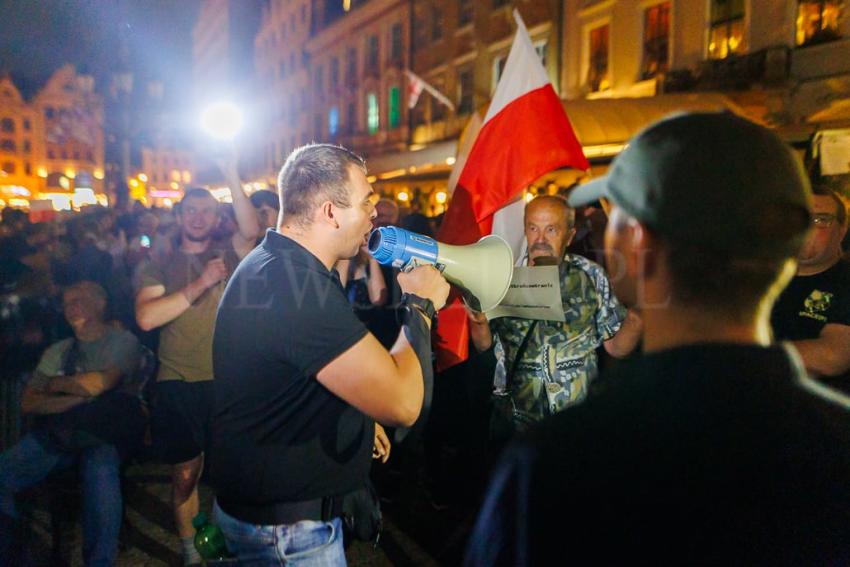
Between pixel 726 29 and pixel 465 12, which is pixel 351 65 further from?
pixel 726 29

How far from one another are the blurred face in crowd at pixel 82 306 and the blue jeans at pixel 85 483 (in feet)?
2.36

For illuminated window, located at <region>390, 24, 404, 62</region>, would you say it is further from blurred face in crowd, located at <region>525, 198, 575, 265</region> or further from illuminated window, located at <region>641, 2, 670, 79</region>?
blurred face in crowd, located at <region>525, 198, 575, 265</region>

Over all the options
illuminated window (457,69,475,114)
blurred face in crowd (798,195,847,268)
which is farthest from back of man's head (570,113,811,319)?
illuminated window (457,69,475,114)

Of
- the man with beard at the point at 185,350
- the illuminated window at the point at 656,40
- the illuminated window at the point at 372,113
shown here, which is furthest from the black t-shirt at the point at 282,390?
the illuminated window at the point at 372,113

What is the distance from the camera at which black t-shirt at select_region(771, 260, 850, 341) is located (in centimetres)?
295

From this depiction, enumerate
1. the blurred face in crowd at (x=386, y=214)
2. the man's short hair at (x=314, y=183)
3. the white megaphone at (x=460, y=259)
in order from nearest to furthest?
the man's short hair at (x=314, y=183) < the white megaphone at (x=460, y=259) < the blurred face in crowd at (x=386, y=214)

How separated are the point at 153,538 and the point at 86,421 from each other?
1195mm

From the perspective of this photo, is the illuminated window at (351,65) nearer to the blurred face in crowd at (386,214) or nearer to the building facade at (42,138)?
the blurred face in crowd at (386,214)

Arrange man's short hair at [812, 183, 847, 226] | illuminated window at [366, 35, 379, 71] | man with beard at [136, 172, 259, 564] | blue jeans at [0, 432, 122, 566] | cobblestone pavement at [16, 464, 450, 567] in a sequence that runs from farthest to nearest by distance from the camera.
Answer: illuminated window at [366, 35, 379, 71] < cobblestone pavement at [16, 464, 450, 567] < man with beard at [136, 172, 259, 564] < blue jeans at [0, 432, 122, 566] < man's short hair at [812, 183, 847, 226]

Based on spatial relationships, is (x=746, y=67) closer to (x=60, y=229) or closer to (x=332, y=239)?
(x=332, y=239)

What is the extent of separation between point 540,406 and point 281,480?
1.41 meters

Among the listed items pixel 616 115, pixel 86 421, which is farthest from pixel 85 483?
pixel 616 115

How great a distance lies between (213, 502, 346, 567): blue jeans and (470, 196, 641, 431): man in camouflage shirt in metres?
1.20

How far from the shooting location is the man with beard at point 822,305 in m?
2.85
